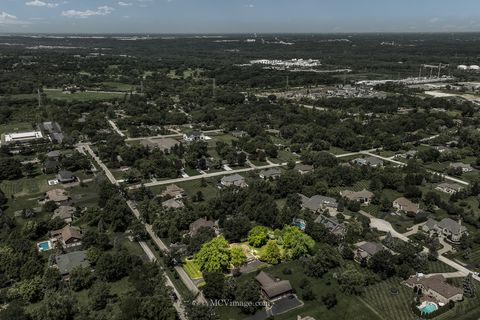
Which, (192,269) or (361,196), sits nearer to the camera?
(192,269)

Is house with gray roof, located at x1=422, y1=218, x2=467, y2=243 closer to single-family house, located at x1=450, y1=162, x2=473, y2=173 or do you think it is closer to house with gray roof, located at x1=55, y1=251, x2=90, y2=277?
single-family house, located at x1=450, y1=162, x2=473, y2=173

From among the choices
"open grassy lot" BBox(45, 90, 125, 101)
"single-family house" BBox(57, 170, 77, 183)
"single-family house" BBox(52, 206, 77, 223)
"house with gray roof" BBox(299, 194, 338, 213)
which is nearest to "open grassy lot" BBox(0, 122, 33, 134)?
"open grassy lot" BBox(45, 90, 125, 101)

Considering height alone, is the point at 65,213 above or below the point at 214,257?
below

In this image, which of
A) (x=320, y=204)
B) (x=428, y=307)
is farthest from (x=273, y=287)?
(x=320, y=204)

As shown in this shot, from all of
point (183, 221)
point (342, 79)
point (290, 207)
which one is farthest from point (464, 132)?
point (342, 79)

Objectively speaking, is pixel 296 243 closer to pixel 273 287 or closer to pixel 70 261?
pixel 273 287

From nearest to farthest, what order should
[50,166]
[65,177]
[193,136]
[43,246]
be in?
[43,246] < [65,177] < [50,166] < [193,136]

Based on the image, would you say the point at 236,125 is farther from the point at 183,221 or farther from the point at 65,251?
the point at 65,251
